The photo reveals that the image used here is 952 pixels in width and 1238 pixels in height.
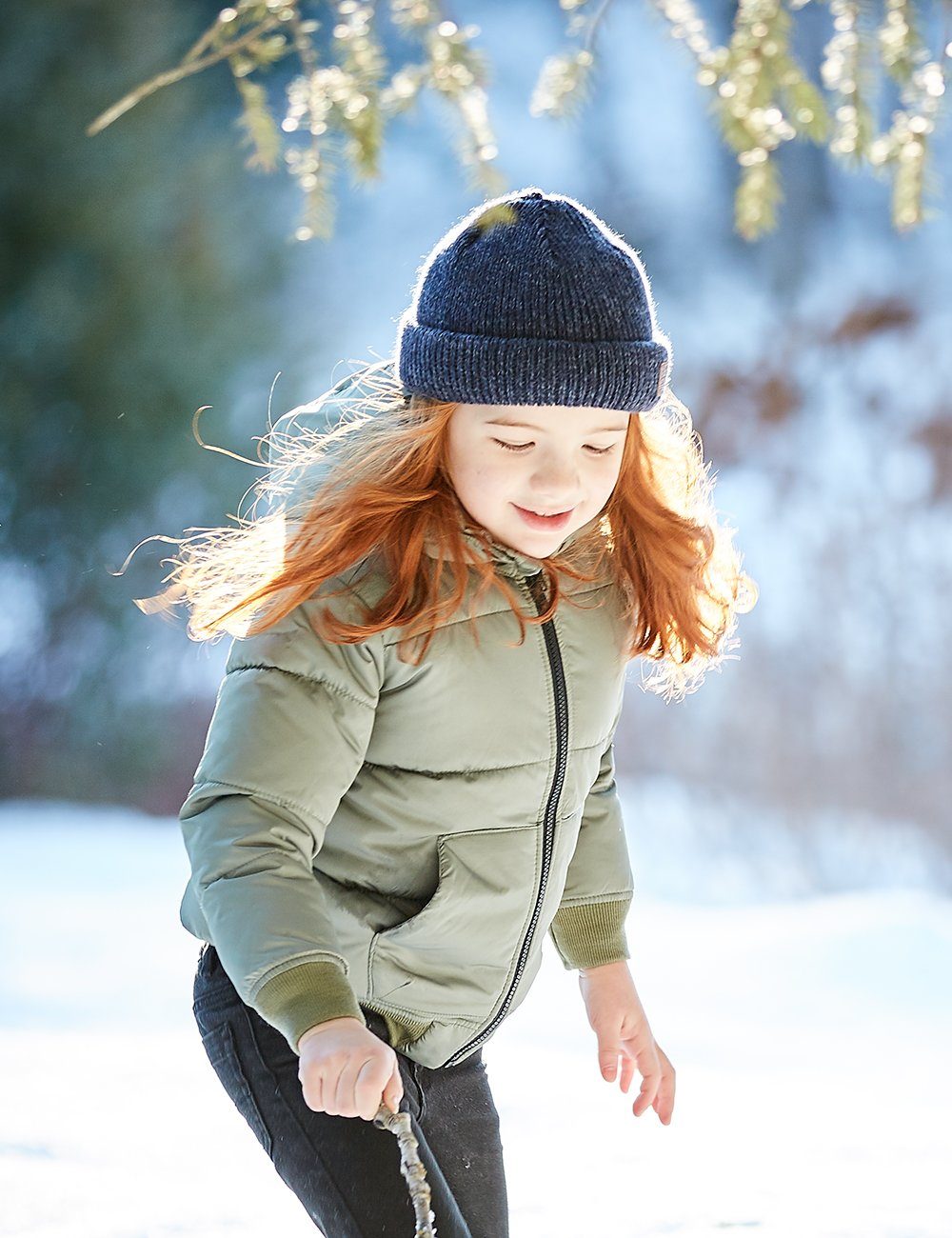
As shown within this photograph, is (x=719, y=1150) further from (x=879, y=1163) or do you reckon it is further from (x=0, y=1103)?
(x=0, y=1103)

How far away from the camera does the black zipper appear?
4.07ft

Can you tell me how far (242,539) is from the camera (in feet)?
4.00

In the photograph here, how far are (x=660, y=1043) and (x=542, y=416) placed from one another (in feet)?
6.66

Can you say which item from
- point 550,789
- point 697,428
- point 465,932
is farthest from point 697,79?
point 697,428

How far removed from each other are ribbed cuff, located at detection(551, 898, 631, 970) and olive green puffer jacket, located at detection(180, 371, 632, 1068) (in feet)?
0.33

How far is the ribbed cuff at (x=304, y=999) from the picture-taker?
999 mm

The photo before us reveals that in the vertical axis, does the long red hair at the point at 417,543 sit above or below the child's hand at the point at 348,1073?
above

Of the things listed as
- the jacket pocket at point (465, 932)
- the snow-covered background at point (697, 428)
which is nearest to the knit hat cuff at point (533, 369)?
the jacket pocket at point (465, 932)

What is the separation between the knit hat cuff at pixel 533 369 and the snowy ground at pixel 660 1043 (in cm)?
119

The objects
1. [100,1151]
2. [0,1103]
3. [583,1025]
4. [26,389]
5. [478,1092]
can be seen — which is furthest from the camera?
[26,389]

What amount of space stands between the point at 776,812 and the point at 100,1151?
2464 millimetres

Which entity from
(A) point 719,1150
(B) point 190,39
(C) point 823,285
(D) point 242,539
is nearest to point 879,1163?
(A) point 719,1150

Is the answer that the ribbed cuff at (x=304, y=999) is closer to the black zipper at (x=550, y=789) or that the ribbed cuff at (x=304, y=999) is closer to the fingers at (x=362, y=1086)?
the fingers at (x=362, y=1086)

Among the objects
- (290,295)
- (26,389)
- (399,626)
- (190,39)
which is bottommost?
(399,626)
